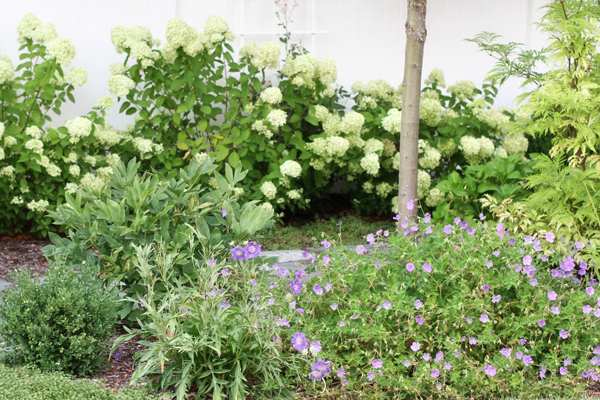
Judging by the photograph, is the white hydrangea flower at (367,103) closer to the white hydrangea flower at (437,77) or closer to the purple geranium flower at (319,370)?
the white hydrangea flower at (437,77)

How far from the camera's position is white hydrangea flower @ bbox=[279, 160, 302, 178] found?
513 centimetres

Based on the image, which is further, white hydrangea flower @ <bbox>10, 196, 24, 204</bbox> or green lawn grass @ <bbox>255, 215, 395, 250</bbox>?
green lawn grass @ <bbox>255, 215, 395, 250</bbox>

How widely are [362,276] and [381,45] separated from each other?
4.80 m

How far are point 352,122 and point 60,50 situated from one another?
108 inches

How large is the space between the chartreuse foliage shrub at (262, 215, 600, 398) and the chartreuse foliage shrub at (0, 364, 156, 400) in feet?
2.36

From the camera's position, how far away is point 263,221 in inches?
115

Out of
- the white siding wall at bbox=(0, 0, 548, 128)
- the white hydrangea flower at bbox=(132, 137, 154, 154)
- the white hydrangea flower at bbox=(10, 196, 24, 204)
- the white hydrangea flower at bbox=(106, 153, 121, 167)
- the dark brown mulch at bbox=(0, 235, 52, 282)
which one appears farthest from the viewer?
the white siding wall at bbox=(0, 0, 548, 128)

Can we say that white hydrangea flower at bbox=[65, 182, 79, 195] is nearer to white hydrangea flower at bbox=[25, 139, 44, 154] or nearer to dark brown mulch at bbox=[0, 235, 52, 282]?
white hydrangea flower at bbox=[25, 139, 44, 154]

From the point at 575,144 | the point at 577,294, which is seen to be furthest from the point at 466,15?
the point at 577,294

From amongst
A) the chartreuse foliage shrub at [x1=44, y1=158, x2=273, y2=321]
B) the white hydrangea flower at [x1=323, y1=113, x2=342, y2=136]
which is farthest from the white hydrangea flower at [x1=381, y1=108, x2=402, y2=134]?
the chartreuse foliage shrub at [x1=44, y1=158, x2=273, y2=321]

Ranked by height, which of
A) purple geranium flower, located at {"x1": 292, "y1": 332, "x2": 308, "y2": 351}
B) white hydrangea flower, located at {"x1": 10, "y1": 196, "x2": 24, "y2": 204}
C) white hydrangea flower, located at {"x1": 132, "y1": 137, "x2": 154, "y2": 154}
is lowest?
white hydrangea flower, located at {"x1": 10, "y1": 196, "x2": 24, "y2": 204}

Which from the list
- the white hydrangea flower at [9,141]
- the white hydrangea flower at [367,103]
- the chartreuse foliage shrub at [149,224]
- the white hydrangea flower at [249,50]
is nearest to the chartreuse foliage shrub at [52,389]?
the chartreuse foliage shrub at [149,224]

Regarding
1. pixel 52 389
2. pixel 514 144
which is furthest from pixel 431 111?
pixel 52 389

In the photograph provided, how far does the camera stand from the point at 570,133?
345 centimetres
